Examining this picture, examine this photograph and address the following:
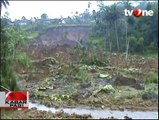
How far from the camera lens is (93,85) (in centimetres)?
2869

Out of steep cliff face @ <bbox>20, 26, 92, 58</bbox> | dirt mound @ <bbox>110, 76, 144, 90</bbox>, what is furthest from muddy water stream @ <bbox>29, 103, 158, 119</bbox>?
steep cliff face @ <bbox>20, 26, 92, 58</bbox>

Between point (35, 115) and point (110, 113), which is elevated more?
point (35, 115)

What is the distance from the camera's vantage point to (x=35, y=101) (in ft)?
82.0

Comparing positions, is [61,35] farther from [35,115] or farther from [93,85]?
[35,115]

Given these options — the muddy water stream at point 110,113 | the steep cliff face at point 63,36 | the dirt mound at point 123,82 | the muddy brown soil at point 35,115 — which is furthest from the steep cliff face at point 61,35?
the muddy brown soil at point 35,115

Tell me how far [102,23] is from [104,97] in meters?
30.6

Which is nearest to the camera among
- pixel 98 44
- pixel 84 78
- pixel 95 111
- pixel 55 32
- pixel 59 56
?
pixel 95 111

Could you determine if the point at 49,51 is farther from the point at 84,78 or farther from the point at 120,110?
the point at 120,110

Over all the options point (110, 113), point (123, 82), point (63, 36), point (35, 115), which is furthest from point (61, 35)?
point (35, 115)

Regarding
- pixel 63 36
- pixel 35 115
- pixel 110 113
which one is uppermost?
pixel 35 115

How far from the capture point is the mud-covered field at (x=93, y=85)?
76.0 ft

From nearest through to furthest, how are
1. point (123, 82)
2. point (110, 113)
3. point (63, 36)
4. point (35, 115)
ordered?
point (35, 115), point (110, 113), point (123, 82), point (63, 36)

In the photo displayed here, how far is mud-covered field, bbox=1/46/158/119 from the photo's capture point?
23.2m

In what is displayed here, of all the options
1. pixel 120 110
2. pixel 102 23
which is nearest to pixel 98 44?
pixel 102 23
